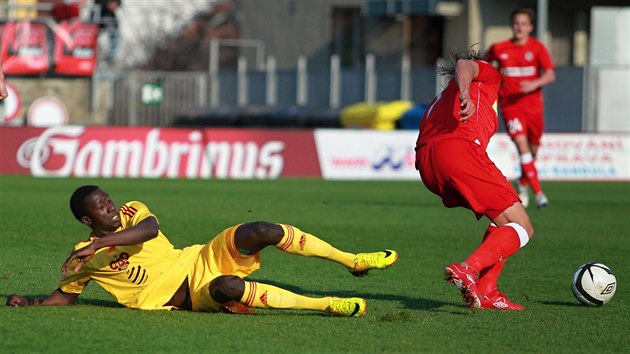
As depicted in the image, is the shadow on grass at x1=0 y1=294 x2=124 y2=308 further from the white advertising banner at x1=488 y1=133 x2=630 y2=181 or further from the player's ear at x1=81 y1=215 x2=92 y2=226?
the white advertising banner at x1=488 y1=133 x2=630 y2=181

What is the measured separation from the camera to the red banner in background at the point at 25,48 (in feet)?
134

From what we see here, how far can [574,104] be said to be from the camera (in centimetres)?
3416

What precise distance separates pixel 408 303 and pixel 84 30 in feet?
111

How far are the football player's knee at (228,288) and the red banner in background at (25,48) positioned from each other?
3413cm

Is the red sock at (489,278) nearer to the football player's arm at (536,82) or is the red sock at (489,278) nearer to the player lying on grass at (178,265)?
the player lying on grass at (178,265)

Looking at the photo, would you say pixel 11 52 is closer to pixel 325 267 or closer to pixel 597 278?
pixel 325 267

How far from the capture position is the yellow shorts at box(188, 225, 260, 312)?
8.00 meters

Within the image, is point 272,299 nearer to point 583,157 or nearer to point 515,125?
point 515,125

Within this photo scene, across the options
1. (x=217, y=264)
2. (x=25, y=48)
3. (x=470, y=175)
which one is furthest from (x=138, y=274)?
(x=25, y=48)

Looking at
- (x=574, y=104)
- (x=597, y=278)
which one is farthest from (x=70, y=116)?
(x=597, y=278)

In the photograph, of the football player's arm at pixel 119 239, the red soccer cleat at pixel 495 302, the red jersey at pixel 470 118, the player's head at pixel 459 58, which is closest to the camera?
the football player's arm at pixel 119 239

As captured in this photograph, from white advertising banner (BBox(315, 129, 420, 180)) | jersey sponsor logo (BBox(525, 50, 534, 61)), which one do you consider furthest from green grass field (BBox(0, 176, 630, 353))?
white advertising banner (BBox(315, 129, 420, 180))

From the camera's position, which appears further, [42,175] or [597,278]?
[42,175]

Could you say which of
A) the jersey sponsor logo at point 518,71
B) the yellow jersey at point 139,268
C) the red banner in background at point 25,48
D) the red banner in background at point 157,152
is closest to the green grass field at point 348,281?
the yellow jersey at point 139,268
